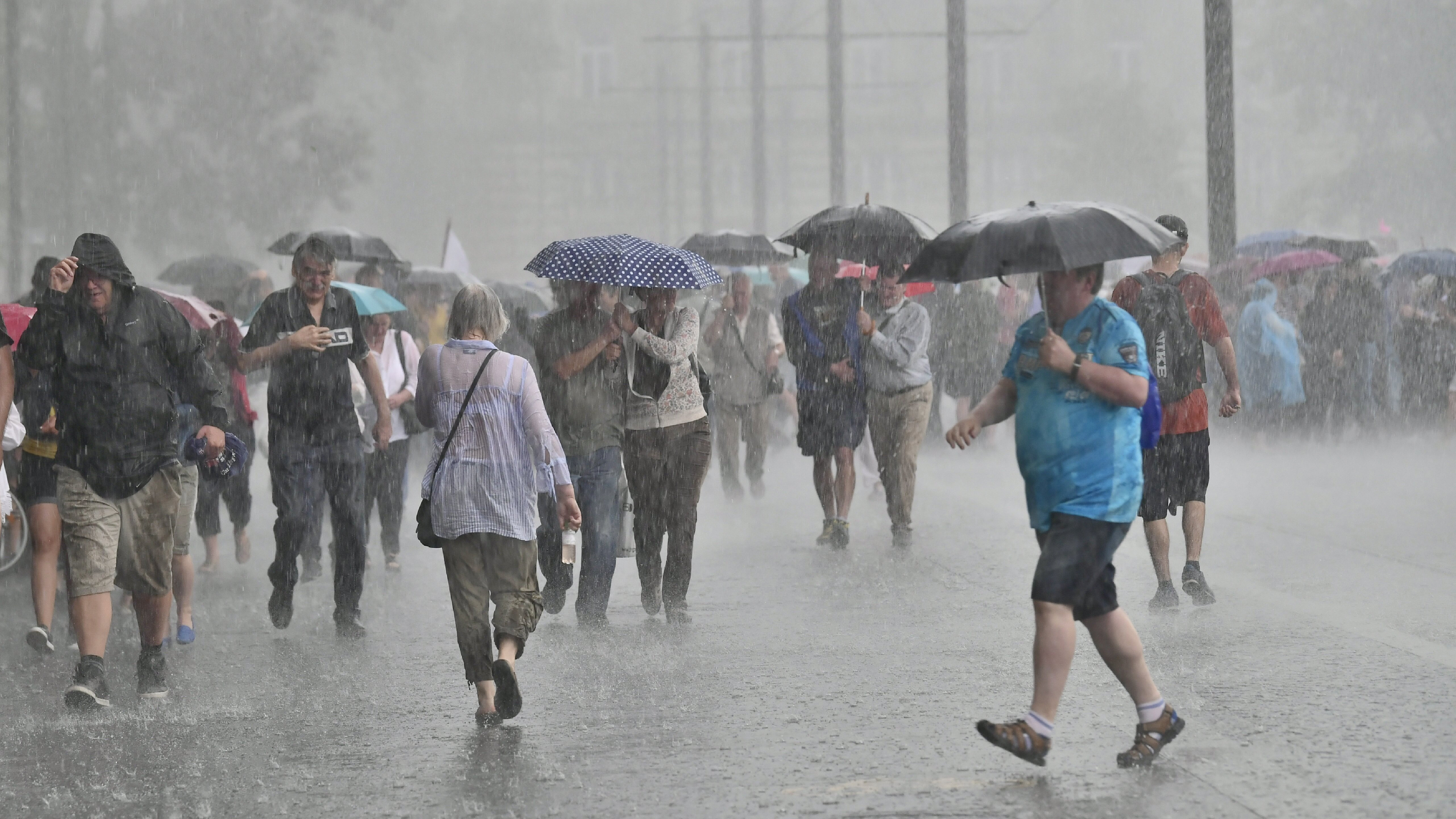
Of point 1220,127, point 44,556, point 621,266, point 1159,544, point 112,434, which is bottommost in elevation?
point 1159,544

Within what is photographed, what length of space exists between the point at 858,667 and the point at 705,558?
139 inches

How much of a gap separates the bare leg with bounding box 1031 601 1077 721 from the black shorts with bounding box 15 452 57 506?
4.20 meters

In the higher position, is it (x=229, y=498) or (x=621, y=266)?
(x=621, y=266)

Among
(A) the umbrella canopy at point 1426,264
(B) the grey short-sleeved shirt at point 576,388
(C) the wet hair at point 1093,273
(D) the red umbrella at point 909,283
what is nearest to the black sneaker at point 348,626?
(B) the grey short-sleeved shirt at point 576,388

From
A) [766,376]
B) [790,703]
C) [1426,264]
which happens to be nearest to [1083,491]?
[790,703]

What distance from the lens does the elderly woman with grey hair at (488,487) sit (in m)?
6.44

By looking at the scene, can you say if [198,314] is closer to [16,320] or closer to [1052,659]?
[16,320]

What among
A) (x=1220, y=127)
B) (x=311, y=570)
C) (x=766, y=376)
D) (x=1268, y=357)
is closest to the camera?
(x=311, y=570)

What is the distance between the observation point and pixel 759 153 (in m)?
40.1

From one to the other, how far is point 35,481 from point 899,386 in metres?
4.84

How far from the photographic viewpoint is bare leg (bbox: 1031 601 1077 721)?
17.9 ft

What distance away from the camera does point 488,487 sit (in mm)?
6465

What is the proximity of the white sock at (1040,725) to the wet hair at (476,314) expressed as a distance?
225 centimetres

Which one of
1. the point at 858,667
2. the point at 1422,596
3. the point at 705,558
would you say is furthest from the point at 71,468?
the point at 1422,596
